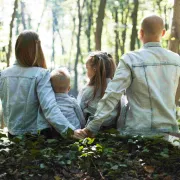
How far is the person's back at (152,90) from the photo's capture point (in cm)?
412

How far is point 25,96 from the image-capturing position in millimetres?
4469

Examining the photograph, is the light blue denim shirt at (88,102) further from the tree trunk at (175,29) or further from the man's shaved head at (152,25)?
the tree trunk at (175,29)

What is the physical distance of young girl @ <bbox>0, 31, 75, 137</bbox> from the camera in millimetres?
4406

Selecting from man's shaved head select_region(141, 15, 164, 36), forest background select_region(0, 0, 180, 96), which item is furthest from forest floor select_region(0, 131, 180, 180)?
forest background select_region(0, 0, 180, 96)

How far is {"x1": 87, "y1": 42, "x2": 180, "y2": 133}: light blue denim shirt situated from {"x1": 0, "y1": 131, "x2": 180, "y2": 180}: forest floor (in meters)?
0.37

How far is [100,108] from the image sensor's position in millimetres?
4027

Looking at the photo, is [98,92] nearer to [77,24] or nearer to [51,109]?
[51,109]

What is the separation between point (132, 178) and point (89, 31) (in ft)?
98.0

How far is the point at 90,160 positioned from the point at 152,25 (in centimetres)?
173

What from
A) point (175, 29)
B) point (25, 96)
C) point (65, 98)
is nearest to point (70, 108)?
point (65, 98)

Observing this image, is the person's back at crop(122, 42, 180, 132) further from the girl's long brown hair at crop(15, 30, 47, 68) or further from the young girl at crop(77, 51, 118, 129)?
the girl's long brown hair at crop(15, 30, 47, 68)

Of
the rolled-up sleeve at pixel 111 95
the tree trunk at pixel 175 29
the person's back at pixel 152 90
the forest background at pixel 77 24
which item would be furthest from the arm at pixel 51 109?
the forest background at pixel 77 24

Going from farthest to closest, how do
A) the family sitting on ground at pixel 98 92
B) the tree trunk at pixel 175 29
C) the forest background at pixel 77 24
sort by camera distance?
the forest background at pixel 77 24 < the tree trunk at pixel 175 29 < the family sitting on ground at pixel 98 92

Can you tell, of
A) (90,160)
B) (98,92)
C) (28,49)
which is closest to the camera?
(90,160)
